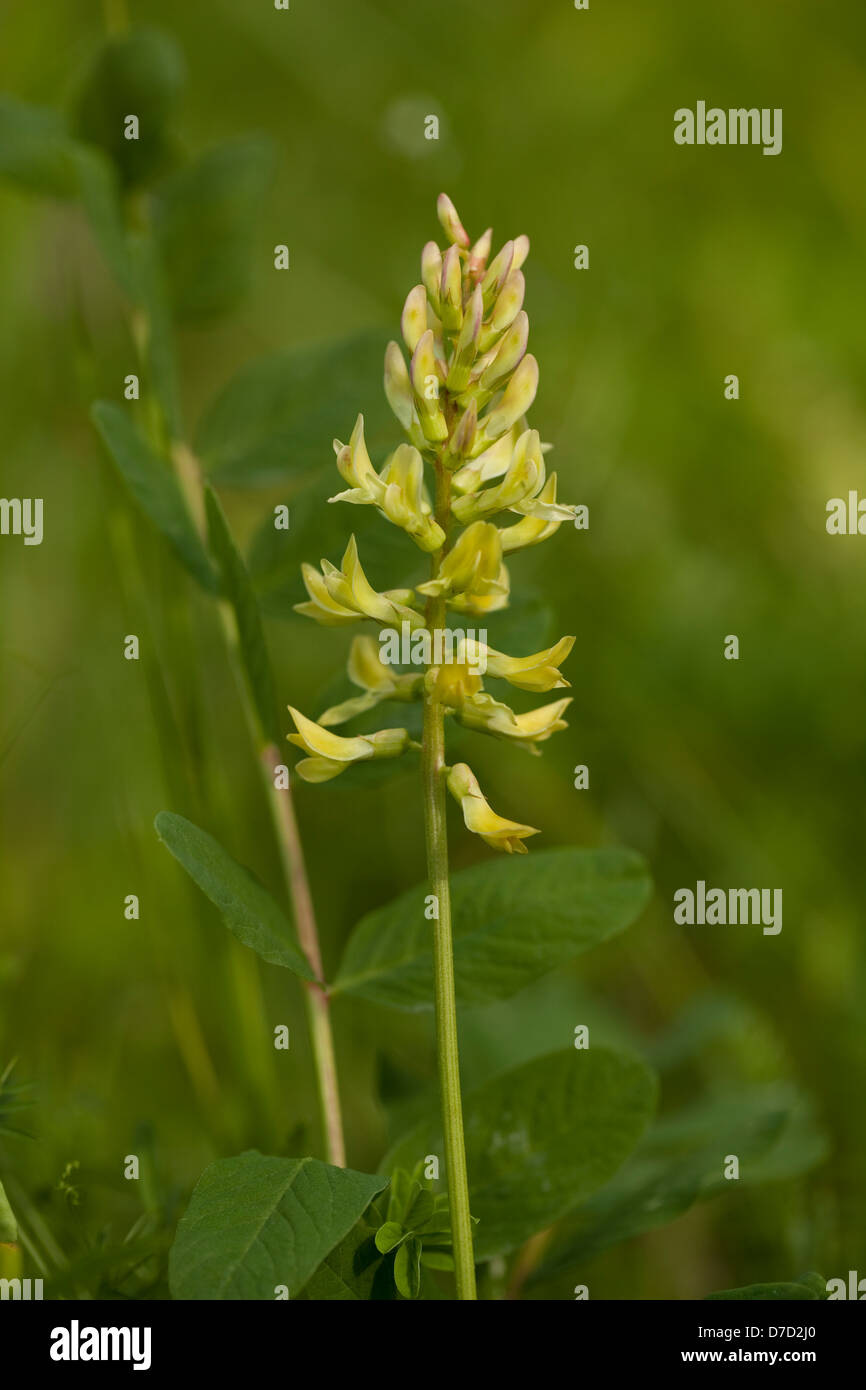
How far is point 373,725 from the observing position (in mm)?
1152

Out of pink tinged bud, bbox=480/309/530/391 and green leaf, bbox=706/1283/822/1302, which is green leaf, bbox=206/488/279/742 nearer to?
pink tinged bud, bbox=480/309/530/391

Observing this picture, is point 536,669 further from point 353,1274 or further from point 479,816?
point 353,1274

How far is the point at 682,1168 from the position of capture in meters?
1.20

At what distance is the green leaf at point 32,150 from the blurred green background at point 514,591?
0.23 feet

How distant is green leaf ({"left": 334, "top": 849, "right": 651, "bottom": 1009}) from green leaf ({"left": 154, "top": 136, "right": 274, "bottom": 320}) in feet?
3.06

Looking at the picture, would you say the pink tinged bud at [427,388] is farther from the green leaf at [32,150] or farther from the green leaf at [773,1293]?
the green leaf at [32,150]

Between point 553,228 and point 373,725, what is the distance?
1994 millimetres

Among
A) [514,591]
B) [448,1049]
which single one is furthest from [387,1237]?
[514,591]

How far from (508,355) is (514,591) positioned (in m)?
0.33

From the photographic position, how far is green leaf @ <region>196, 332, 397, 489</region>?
4.65 ft

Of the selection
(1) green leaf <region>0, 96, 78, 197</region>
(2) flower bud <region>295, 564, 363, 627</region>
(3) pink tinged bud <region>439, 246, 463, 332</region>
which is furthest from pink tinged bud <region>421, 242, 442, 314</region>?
(1) green leaf <region>0, 96, 78, 197</region>

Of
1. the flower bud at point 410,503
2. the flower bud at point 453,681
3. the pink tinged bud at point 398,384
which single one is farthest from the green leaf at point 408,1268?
the pink tinged bud at point 398,384

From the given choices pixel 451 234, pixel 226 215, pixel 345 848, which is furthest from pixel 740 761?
pixel 451 234

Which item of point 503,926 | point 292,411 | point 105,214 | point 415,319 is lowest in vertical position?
point 503,926
